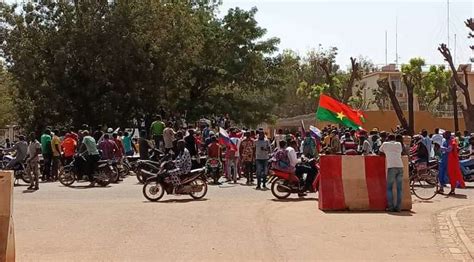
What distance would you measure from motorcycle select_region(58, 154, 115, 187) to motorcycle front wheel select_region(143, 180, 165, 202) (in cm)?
462

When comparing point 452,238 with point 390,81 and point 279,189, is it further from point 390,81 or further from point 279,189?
point 390,81

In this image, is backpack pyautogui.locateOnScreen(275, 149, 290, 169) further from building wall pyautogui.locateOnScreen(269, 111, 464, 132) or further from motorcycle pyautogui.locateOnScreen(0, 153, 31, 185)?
building wall pyautogui.locateOnScreen(269, 111, 464, 132)

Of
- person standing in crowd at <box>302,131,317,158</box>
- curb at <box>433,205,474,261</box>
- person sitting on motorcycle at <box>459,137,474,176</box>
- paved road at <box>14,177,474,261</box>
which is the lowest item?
curb at <box>433,205,474,261</box>

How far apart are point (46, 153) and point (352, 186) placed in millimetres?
12284

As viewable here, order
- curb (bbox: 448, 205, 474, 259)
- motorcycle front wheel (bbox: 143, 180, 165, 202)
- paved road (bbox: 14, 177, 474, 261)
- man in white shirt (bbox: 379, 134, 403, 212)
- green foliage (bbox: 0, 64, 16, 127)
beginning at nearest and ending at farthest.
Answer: paved road (bbox: 14, 177, 474, 261)
curb (bbox: 448, 205, 474, 259)
man in white shirt (bbox: 379, 134, 403, 212)
motorcycle front wheel (bbox: 143, 180, 165, 202)
green foliage (bbox: 0, 64, 16, 127)

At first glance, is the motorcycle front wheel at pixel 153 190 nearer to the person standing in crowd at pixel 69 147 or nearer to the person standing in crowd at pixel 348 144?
the person standing in crowd at pixel 348 144

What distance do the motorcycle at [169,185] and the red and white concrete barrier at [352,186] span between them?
3.67 m

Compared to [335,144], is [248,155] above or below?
below

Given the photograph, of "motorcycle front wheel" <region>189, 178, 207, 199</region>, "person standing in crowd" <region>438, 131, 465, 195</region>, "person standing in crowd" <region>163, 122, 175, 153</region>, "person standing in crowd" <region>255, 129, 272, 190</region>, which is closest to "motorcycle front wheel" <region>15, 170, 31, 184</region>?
"person standing in crowd" <region>163, 122, 175, 153</region>

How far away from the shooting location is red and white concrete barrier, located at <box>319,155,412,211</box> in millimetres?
15094

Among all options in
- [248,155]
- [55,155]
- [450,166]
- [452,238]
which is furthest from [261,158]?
[452,238]

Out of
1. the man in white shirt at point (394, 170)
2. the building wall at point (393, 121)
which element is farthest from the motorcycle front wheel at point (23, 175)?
the building wall at point (393, 121)

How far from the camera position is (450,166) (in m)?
19.4

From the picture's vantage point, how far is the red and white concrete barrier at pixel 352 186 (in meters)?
15.1
